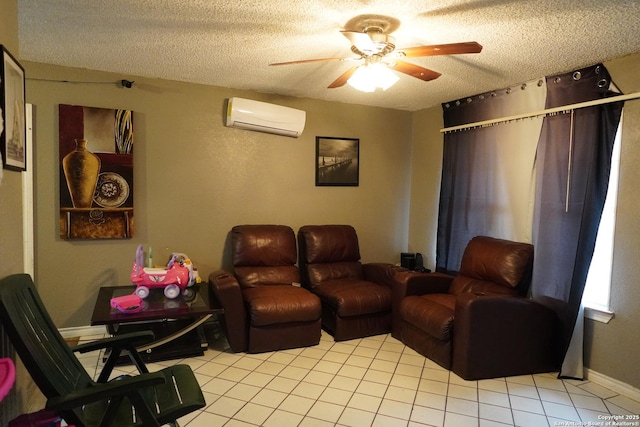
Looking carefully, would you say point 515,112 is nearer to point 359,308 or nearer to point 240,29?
point 359,308

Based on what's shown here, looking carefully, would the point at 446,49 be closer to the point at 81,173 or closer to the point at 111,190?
the point at 111,190

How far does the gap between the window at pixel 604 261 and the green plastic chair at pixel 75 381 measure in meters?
2.83

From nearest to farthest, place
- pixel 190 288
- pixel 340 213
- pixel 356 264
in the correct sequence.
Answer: pixel 190 288
pixel 356 264
pixel 340 213

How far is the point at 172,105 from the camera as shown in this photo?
Result: 360cm

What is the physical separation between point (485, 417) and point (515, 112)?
2.51m

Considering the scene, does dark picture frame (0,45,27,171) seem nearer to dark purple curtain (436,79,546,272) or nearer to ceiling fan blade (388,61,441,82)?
ceiling fan blade (388,61,441,82)

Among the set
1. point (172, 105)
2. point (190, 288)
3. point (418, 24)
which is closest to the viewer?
point (418, 24)

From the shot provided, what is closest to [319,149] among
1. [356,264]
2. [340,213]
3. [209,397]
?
[340,213]

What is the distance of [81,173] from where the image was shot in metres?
3.29

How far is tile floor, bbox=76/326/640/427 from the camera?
2322 millimetres

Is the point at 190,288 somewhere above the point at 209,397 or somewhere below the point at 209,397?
above

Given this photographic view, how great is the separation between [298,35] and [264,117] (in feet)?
4.52

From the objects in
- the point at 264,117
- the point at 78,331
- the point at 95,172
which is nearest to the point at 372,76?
the point at 264,117

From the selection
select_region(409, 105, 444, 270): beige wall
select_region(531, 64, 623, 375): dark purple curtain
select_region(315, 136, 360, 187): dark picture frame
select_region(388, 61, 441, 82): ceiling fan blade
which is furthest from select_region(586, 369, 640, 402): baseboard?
select_region(315, 136, 360, 187): dark picture frame
